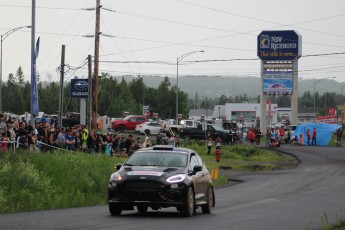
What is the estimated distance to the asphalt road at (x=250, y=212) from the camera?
14.7m

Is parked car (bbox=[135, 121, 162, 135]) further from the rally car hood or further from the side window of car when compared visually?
the rally car hood

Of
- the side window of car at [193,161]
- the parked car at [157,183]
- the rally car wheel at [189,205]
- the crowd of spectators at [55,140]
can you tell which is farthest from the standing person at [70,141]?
the rally car wheel at [189,205]

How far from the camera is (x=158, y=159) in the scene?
17328 millimetres

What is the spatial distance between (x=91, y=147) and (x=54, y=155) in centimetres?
971

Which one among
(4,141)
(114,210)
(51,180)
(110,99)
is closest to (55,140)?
(4,141)

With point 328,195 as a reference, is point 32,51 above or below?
above

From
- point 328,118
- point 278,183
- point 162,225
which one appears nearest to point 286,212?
point 162,225

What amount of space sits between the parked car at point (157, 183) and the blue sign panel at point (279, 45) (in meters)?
72.2

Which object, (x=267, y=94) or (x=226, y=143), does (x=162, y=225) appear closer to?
(x=226, y=143)

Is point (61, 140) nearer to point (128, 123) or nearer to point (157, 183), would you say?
point (157, 183)

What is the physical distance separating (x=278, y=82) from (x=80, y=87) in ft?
128

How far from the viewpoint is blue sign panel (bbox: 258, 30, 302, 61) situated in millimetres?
88750

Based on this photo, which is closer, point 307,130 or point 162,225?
point 162,225

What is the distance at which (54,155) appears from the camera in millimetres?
26984
